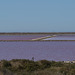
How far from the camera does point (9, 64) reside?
56.1 ft

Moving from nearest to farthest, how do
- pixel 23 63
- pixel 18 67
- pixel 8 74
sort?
pixel 8 74
pixel 18 67
pixel 23 63

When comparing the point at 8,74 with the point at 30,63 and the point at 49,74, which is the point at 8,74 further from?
the point at 30,63

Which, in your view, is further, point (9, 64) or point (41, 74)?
point (9, 64)

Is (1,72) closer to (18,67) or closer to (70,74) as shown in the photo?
(70,74)

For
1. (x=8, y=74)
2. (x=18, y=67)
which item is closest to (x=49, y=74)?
(x=8, y=74)

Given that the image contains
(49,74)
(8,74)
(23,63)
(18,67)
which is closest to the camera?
(8,74)

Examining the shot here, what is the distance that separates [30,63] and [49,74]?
564 centimetres

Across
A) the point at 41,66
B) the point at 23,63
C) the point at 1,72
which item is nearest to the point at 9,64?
the point at 23,63

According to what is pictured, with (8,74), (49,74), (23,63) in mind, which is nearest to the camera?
(8,74)

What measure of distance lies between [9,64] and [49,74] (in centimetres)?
610

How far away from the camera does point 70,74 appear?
472 inches

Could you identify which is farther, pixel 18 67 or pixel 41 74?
pixel 18 67

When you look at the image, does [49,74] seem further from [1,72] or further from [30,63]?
[30,63]

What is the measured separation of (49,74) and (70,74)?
1.09 metres
